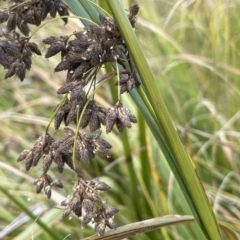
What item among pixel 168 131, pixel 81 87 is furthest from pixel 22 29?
pixel 168 131

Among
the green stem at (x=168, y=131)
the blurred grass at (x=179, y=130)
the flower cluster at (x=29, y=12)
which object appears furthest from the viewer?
the blurred grass at (x=179, y=130)

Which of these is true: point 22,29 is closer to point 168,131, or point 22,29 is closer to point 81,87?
point 81,87

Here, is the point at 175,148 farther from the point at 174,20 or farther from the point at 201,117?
the point at 174,20

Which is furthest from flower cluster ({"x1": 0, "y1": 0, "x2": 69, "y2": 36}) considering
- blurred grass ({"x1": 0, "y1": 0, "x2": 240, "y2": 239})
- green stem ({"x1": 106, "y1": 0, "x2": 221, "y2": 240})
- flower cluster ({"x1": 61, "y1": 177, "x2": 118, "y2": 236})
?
blurred grass ({"x1": 0, "y1": 0, "x2": 240, "y2": 239})

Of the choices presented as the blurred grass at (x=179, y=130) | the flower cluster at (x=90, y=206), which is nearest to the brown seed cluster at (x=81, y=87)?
the flower cluster at (x=90, y=206)

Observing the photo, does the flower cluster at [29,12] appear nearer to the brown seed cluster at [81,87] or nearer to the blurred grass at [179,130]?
the brown seed cluster at [81,87]

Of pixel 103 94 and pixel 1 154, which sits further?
pixel 103 94

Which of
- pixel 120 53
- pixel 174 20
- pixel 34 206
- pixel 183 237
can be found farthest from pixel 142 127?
pixel 174 20
